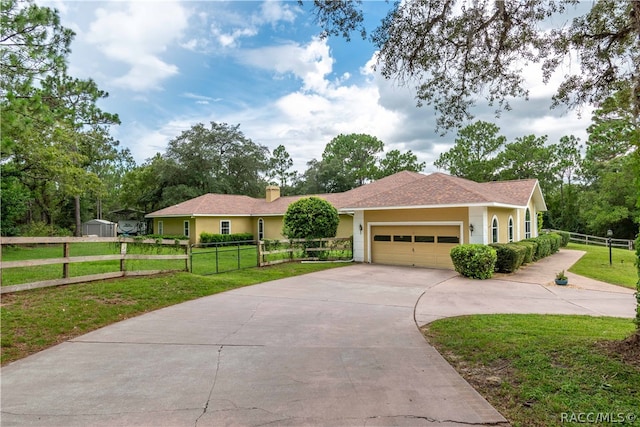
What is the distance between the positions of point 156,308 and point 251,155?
110 ft

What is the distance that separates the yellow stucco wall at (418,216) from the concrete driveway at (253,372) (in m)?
6.40

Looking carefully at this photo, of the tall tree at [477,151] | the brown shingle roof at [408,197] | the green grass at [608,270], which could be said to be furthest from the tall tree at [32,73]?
the tall tree at [477,151]

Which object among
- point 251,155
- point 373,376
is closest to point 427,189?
point 373,376

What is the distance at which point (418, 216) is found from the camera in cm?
1502

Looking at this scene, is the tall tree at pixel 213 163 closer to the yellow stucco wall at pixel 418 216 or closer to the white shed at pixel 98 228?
the white shed at pixel 98 228

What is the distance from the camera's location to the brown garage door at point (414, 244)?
14.5 meters

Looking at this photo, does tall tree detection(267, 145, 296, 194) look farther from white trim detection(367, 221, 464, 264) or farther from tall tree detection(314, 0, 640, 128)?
tall tree detection(314, 0, 640, 128)

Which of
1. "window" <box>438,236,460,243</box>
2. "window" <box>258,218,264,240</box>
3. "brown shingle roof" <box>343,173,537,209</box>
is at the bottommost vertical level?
"window" <box>438,236,460,243</box>

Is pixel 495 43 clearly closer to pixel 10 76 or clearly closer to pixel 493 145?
pixel 10 76

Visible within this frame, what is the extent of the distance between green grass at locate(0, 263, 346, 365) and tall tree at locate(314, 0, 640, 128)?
6493 millimetres

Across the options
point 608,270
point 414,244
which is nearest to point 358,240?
point 414,244

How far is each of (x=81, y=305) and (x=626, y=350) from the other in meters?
8.42

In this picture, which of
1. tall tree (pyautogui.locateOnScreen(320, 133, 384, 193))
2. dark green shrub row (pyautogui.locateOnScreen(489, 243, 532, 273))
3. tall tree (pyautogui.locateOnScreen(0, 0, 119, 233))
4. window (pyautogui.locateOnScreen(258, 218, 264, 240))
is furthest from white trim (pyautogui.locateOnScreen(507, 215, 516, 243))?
tall tree (pyautogui.locateOnScreen(320, 133, 384, 193))

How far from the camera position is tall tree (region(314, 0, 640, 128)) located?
6203 millimetres
